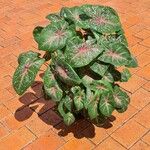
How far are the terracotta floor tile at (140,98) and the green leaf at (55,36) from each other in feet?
4.02

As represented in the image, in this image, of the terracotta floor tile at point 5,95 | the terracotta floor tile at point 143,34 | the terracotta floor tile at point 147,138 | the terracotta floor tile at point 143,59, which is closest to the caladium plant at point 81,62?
the terracotta floor tile at point 147,138

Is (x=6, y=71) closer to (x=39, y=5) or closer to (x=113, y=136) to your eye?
(x=113, y=136)

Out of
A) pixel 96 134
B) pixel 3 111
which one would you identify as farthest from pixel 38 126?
pixel 96 134

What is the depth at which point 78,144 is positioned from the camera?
10.4 feet

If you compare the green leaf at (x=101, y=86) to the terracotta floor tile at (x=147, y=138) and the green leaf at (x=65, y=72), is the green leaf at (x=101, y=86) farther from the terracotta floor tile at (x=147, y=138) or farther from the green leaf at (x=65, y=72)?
the terracotta floor tile at (x=147, y=138)

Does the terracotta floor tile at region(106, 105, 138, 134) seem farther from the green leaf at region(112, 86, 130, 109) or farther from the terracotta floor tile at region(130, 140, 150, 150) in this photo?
the green leaf at region(112, 86, 130, 109)

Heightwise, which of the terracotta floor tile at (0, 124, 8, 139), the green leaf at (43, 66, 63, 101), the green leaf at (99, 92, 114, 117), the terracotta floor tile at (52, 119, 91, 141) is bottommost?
the terracotta floor tile at (0, 124, 8, 139)

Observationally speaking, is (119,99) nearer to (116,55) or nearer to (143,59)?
(116,55)

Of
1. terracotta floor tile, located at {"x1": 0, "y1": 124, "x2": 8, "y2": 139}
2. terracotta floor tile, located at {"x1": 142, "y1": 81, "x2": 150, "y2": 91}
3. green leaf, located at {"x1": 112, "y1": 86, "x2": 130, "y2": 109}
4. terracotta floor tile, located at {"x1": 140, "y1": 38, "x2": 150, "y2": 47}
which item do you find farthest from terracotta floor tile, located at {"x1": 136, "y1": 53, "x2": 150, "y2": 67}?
terracotta floor tile, located at {"x1": 0, "y1": 124, "x2": 8, "y2": 139}

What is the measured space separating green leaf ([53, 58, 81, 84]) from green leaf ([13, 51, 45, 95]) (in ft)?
0.60

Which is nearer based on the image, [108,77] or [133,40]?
[108,77]

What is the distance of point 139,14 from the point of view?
18.2 feet

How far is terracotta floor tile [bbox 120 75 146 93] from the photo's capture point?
387 centimetres

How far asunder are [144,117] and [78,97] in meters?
0.94
